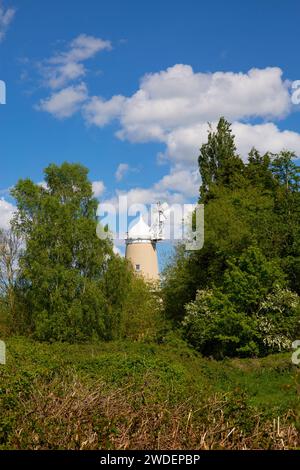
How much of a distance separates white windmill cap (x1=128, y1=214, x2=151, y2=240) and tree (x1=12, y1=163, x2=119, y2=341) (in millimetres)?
17286

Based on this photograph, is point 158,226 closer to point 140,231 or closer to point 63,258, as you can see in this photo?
point 140,231

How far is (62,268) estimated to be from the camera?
31.9m

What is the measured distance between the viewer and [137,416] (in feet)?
20.7

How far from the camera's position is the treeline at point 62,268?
3153 centimetres

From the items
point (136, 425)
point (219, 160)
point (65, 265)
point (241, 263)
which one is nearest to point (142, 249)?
point (219, 160)

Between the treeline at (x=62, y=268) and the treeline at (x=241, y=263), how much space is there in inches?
181

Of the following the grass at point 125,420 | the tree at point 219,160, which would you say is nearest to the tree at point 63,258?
the tree at point 219,160

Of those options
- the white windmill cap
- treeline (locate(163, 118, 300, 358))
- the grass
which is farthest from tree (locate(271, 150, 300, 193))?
the grass

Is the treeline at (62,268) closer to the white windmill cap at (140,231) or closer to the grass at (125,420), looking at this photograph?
the white windmill cap at (140,231)

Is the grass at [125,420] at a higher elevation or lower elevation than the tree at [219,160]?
lower

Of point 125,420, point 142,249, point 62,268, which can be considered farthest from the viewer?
point 142,249

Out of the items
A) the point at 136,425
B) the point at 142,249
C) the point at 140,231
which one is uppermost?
the point at 140,231

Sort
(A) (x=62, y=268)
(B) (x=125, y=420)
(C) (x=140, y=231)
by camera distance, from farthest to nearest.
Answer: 1. (C) (x=140, y=231)
2. (A) (x=62, y=268)
3. (B) (x=125, y=420)

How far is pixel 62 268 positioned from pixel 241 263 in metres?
9.70
